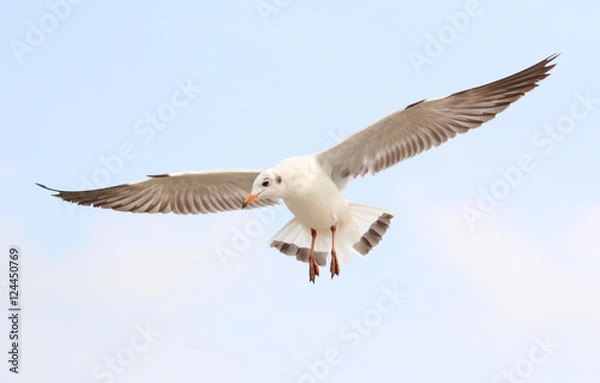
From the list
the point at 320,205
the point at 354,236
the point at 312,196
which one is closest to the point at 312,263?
the point at 354,236

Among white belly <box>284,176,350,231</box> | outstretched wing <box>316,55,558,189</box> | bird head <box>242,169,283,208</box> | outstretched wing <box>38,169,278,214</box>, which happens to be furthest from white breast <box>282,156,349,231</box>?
outstretched wing <box>38,169,278,214</box>

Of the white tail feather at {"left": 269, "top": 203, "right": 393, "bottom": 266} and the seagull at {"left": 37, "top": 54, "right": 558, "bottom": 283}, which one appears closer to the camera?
the seagull at {"left": 37, "top": 54, "right": 558, "bottom": 283}

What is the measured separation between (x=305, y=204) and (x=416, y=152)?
1279mm

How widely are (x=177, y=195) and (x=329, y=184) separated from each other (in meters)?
2.00

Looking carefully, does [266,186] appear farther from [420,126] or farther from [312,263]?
[420,126]

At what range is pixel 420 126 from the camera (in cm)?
1111

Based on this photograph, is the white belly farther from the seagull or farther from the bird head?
the bird head

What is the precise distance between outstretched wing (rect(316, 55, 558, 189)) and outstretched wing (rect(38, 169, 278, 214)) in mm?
1061

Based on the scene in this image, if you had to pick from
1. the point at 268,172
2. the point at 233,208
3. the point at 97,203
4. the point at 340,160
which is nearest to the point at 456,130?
the point at 340,160

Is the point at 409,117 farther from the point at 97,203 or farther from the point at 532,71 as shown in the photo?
the point at 97,203

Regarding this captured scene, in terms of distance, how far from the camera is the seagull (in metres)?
10.8

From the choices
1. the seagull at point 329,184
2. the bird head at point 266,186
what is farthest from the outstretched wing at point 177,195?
the bird head at point 266,186

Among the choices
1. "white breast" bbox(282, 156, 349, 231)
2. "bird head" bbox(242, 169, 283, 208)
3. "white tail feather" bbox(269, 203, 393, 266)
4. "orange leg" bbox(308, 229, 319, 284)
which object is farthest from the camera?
"white tail feather" bbox(269, 203, 393, 266)

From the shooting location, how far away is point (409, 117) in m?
10.9
